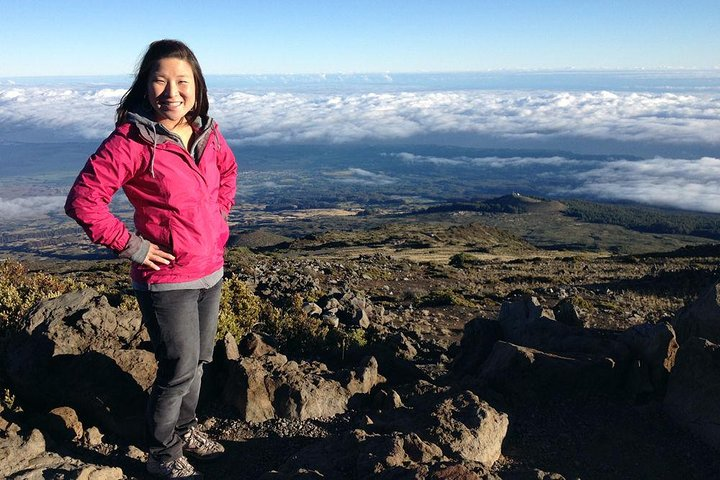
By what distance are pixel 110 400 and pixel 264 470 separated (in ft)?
6.12

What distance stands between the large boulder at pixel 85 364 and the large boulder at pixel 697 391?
222 inches

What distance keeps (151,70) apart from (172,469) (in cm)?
324

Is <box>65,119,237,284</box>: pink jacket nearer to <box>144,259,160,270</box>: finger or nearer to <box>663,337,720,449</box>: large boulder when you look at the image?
<box>144,259,160,270</box>: finger

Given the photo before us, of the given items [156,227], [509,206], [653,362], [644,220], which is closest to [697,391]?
[653,362]

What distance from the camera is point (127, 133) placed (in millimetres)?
3781

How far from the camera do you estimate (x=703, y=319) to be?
709 cm

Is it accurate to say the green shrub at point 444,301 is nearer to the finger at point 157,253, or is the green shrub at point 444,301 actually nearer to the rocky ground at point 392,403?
the rocky ground at point 392,403

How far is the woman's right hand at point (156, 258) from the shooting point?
155 inches

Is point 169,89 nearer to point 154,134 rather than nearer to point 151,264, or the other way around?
point 154,134

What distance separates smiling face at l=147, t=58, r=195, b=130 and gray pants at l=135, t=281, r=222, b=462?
54.2 inches

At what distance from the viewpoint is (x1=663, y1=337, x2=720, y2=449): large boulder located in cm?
542

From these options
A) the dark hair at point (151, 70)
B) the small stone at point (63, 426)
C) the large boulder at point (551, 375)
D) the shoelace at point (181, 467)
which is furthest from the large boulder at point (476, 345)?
the dark hair at point (151, 70)

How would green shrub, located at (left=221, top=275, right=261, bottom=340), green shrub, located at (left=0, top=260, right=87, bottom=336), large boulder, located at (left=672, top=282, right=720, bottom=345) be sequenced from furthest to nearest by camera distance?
green shrub, located at (left=221, top=275, right=261, bottom=340) → green shrub, located at (left=0, top=260, right=87, bottom=336) → large boulder, located at (left=672, top=282, right=720, bottom=345)

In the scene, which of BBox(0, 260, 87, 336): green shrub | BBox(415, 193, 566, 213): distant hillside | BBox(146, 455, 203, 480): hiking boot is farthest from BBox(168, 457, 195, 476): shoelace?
BBox(415, 193, 566, 213): distant hillside
